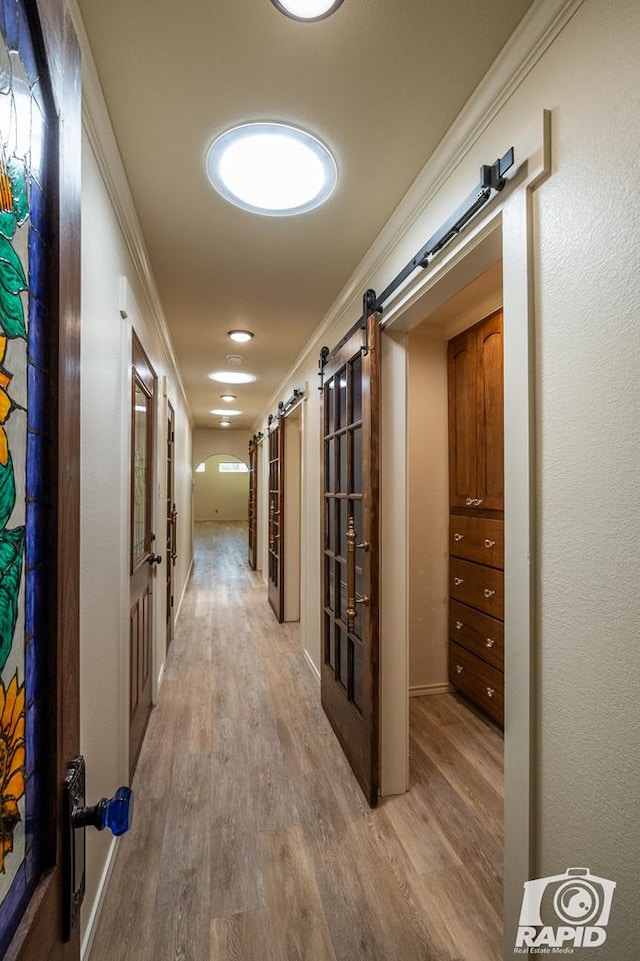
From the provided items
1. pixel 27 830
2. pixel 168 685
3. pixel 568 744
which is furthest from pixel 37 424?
pixel 168 685

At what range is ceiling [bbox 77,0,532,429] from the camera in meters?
1.01

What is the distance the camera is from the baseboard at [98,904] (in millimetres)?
1261

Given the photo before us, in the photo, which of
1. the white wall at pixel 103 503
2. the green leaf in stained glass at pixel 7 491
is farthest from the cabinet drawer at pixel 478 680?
the green leaf in stained glass at pixel 7 491

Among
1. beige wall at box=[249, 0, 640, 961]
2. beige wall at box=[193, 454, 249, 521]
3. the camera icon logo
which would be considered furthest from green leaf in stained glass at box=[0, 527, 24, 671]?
beige wall at box=[193, 454, 249, 521]

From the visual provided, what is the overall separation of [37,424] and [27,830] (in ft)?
1.47

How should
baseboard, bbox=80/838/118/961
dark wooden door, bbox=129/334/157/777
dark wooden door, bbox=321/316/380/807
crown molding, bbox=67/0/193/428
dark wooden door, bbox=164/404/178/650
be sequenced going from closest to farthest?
1. crown molding, bbox=67/0/193/428
2. baseboard, bbox=80/838/118/961
3. dark wooden door, bbox=321/316/380/807
4. dark wooden door, bbox=129/334/157/777
5. dark wooden door, bbox=164/404/178/650

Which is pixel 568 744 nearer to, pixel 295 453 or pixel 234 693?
pixel 234 693

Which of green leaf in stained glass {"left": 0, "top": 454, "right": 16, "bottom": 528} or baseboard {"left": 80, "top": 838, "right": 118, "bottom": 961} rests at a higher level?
green leaf in stained glass {"left": 0, "top": 454, "right": 16, "bottom": 528}

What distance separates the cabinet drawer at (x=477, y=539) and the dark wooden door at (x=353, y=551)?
0.88 meters

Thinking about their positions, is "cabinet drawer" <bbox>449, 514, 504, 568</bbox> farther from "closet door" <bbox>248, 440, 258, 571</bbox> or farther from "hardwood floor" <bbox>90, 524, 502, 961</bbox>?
"closet door" <bbox>248, 440, 258, 571</bbox>

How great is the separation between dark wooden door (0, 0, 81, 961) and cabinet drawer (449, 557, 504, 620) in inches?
90.2

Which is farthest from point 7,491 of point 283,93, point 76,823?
point 283,93

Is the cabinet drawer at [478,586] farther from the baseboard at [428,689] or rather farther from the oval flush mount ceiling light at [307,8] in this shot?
the oval flush mount ceiling light at [307,8]

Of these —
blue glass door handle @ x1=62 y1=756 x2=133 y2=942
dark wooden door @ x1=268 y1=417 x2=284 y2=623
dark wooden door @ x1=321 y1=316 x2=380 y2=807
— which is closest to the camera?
blue glass door handle @ x1=62 y1=756 x2=133 y2=942
